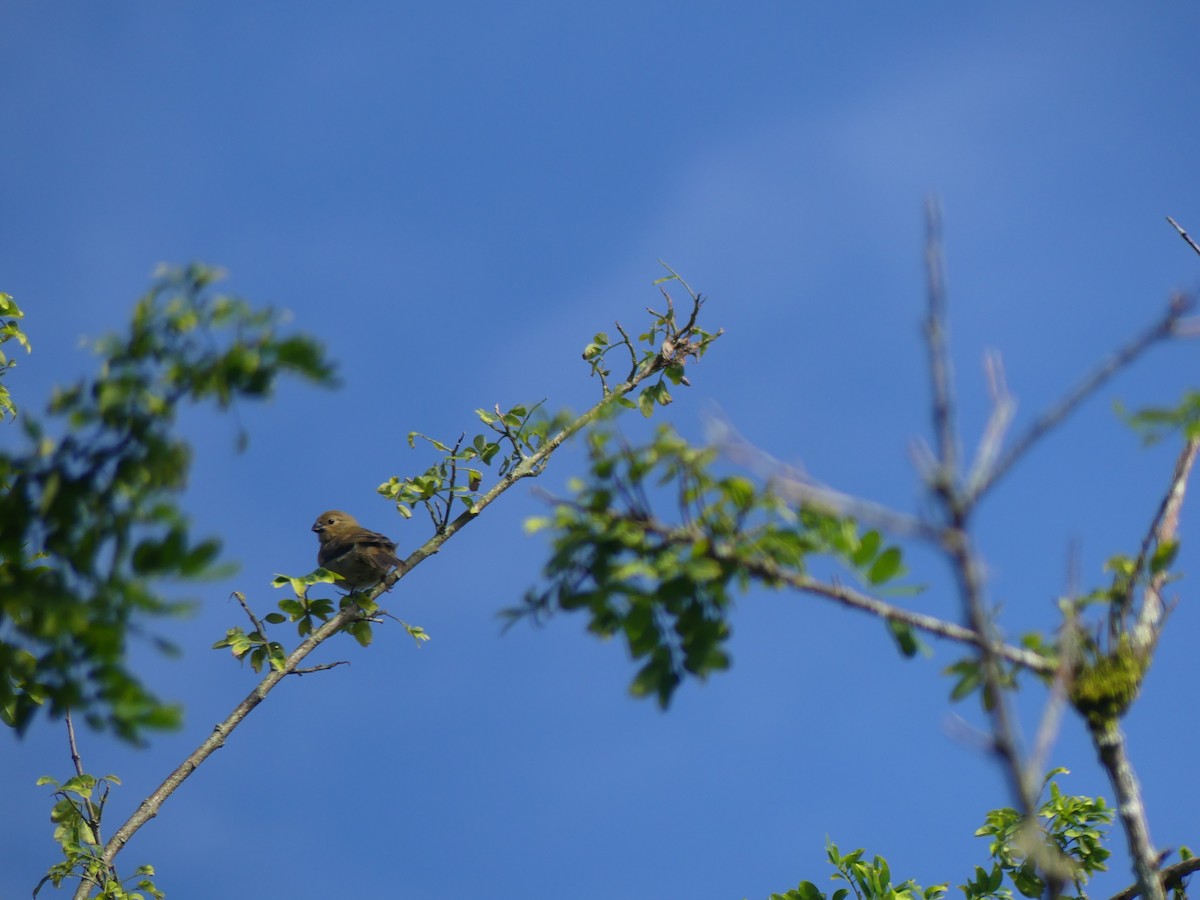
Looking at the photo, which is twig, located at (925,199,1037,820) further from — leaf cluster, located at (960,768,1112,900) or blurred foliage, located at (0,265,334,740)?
leaf cluster, located at (960,768,1112,900)

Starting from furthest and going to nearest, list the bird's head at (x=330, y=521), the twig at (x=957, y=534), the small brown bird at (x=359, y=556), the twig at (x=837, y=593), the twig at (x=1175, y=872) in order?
1. the bird's head at (x=330, y=521)
2. the small brown bird at (x=359, y=556)
3. the twig at (x=1175, y=872)
4. the twig at (x=837, y=593)
5. the twig at (x=957, y=534)

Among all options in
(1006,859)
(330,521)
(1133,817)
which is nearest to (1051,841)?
(1006,859)

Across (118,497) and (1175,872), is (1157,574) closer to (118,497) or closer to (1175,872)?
(1175,872)

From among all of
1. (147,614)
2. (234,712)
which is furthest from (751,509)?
(234,712)

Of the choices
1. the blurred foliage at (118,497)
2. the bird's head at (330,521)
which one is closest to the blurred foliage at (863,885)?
the blurred foliage at (118,497)

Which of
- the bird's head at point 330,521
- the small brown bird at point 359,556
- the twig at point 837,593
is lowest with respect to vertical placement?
the twig at point 837,593

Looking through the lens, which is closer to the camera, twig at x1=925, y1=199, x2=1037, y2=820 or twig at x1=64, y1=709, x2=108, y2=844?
twig at x1=925, y1=199, x2=1037, y2=820

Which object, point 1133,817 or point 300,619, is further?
point 300,619

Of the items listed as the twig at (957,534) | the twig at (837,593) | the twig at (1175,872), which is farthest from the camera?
the twig at (1175,872)

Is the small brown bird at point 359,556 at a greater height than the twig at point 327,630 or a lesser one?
greater

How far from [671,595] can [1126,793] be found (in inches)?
53.0

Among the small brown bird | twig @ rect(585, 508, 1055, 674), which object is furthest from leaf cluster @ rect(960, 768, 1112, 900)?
the small brown bird

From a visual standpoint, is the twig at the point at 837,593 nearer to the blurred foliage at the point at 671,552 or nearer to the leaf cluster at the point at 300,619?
the blurred foliage at the point at 671,552

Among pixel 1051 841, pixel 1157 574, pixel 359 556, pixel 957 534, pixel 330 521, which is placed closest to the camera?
pixel 957 534
